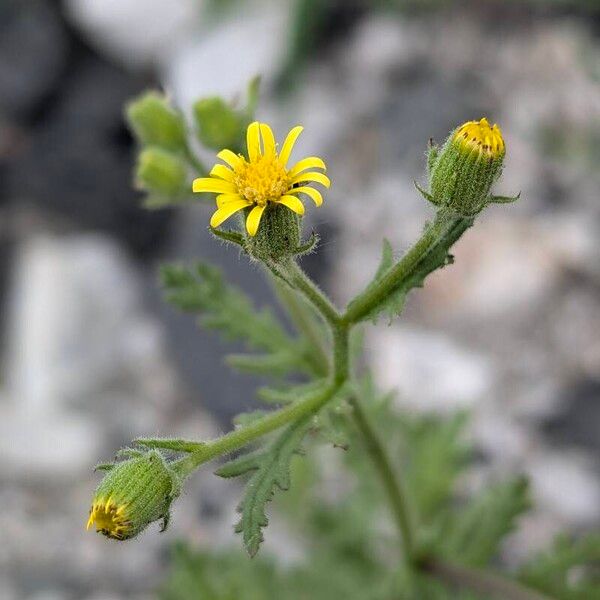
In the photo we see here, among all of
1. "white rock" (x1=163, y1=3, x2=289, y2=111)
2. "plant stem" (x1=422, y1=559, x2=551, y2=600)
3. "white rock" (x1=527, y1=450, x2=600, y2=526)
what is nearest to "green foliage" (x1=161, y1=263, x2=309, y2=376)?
"plant stem" (x1=422, y1=559, x2=551, y2=600)

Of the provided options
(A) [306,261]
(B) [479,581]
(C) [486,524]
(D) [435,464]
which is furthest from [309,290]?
(A) [306,261]

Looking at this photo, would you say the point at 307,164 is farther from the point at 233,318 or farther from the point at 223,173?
the point at 233,318

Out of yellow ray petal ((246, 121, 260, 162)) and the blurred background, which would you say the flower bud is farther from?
the blurred background

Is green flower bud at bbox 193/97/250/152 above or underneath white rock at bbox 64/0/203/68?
underneath

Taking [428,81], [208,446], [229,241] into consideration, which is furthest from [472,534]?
[428,81]

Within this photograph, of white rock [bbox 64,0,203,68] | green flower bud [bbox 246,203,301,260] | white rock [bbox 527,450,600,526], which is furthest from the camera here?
white rock [bbox 64,0,203,68]

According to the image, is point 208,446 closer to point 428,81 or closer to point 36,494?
point 36,494

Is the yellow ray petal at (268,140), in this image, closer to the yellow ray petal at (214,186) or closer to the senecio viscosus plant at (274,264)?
the senecio viscosus plant at (274,264)
